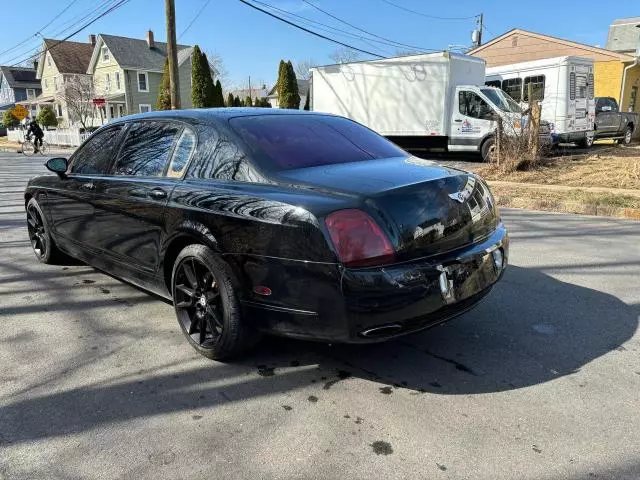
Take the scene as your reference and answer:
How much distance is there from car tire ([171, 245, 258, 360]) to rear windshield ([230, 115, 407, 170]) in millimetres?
731

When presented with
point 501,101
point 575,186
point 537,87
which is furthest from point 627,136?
point 575,186

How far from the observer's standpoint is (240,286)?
311 centimetres

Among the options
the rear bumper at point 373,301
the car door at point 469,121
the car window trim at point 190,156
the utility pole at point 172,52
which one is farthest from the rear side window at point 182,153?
the utility pole at point 172,52

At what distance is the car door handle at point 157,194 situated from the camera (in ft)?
11.9

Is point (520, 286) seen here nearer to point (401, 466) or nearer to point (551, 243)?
point (551, 243)

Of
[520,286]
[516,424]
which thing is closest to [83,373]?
[516,424]

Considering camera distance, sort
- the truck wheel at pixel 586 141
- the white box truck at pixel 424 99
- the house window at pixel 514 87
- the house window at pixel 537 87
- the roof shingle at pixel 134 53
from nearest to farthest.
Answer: the white box truck at pixel 424 99, the house window at pixel 537 87, the truck wheel at pixel 586 141, the house window at pixel 514 87, the roof shingle at pixel 134 53

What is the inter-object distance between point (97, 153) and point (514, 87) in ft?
54.4

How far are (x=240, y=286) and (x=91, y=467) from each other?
1.20m

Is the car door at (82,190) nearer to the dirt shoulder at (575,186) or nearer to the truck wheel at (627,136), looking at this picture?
the dirt shoulder at (575,186)

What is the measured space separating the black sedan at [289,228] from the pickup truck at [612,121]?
18.9 meters

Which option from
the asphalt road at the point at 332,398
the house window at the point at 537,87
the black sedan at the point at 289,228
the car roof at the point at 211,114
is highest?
the house window at the point at 537,87

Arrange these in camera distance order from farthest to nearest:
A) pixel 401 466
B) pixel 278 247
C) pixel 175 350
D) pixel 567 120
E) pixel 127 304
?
pixel 567 120
pixel 127 304
pixel 175 350
pixel 278 247
pixel 401 466

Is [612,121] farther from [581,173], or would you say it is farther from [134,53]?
[134,53]
